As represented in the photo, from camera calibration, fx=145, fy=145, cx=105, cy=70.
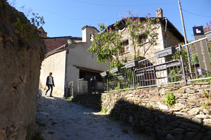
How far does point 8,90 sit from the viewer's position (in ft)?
6.79

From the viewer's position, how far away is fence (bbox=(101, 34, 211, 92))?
4129 millimetres

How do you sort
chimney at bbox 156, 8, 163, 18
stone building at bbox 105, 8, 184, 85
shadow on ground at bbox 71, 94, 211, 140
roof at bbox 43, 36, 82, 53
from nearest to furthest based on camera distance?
shadow on ground at bbox 71, 94, 211, 140 → stone building at bbox 105, 8, 184, 85 → chimney at bbox 156, 8, 163, 18 → roof at bbox 43, 36, 82, 53

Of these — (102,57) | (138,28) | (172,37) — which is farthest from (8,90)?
(172,37)

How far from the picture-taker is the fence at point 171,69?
4129 millimetres

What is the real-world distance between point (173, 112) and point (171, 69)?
2.09 meters

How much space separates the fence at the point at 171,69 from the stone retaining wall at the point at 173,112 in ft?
1.12

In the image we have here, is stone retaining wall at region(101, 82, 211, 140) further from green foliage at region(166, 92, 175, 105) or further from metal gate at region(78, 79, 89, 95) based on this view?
metal gate at region(78, 79, 89, 95)

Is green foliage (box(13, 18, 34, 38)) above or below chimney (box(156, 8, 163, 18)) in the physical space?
below

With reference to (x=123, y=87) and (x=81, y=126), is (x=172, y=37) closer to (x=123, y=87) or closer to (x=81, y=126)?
(x=123, y=87)

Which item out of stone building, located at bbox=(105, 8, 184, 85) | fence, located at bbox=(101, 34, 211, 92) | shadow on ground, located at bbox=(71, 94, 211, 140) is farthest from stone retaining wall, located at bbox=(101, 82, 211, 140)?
stone building, located at bbox=(105, 8, 184, 85)

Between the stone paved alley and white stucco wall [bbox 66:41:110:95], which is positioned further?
white stucco wall [bbox 66:41:110:95]

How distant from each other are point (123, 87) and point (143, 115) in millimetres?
2118

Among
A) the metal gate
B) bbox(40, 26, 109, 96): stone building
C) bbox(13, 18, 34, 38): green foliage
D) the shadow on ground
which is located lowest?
the shadow on ground

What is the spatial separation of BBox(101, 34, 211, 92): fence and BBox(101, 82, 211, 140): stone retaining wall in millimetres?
342
